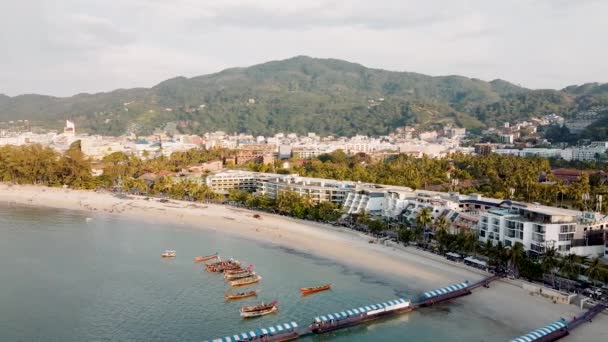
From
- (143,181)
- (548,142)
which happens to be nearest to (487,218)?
(143,181)

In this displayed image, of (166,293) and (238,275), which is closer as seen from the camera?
(166,293)

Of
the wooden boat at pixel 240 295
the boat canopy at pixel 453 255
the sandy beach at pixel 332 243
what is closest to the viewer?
the sandy beach at pixel 332 243

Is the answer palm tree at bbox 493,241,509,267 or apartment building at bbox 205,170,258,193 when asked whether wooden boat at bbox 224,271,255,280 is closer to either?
palm tree at bbox 493,241,509,267

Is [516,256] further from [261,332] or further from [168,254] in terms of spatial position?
[168,254]

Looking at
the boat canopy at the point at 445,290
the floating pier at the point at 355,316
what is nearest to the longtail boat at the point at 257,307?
the floating pier at the point at 355,316

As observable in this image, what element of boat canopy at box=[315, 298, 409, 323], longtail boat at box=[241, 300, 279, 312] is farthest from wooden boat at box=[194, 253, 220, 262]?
boat canopy at box=[315, 298, 409, 323]

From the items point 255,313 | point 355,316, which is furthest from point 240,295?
point 355,316

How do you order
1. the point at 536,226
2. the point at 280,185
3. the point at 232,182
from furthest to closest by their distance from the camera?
the point at 232,182, the point at 280,185, the point at 536,226

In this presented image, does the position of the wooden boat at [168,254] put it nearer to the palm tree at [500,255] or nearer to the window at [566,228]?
the palm tree at [500,255]
